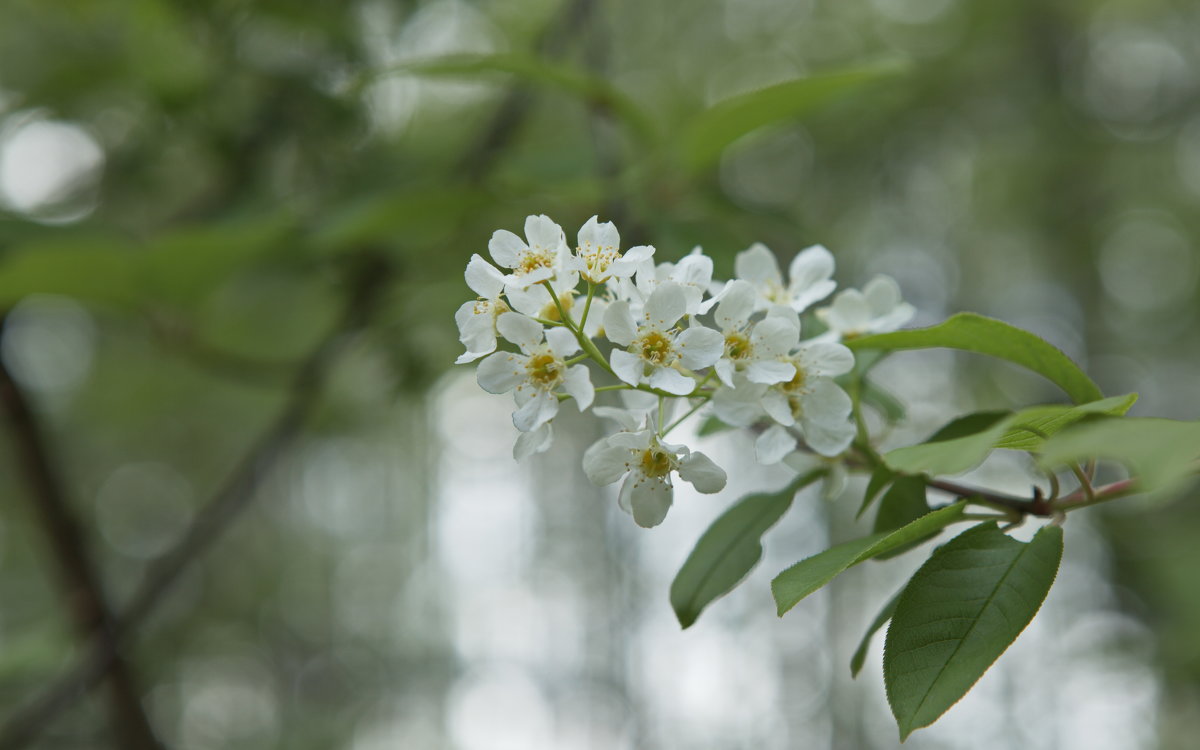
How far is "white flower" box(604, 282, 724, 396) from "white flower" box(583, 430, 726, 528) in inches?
2.9

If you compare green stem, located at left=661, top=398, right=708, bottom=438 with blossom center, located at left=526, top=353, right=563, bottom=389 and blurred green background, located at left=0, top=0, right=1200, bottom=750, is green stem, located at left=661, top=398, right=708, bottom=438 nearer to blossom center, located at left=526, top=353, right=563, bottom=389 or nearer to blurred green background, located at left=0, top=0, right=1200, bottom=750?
blossom center, located at left=526, top=353, right=563, bottom=389

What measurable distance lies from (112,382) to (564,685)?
10403 mm

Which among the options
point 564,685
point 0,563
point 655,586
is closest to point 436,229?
point 0,563

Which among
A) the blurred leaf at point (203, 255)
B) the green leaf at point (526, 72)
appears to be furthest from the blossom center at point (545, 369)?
the blurred leaf at point (203, 255)

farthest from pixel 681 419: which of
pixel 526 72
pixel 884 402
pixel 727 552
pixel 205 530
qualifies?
pixel 205 530

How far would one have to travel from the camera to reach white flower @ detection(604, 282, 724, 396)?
92 cm

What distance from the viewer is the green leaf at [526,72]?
55.1 inches

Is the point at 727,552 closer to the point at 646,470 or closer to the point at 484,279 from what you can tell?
the point at 646,470

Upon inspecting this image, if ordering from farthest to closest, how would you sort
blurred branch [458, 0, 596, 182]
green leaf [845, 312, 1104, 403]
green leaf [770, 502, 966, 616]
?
blurred branch [458, 0, 596, 182] < green leaf [845, 312, 1104, 403] < green leaf [770, 502, 966, 616]

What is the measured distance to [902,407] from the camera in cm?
126

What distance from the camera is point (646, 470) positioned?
3.30 feet

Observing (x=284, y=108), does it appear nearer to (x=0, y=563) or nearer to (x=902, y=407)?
(x=902, y=407)

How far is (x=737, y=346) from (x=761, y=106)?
656 millimetres

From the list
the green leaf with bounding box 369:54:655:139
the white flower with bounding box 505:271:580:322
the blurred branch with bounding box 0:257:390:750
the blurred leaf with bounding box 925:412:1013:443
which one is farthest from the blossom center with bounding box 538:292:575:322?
the blurred branch with bounding box 0:257:390:750
